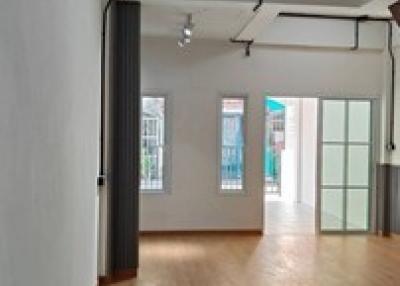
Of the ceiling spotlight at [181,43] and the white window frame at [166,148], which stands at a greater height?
the ceiling spotlight at [181,43]

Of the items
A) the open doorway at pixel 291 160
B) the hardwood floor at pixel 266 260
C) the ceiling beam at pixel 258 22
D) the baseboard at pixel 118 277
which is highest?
the ceiling beam at pixel 258 22

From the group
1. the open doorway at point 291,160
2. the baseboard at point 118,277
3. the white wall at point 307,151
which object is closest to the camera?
the baseboard at point 118,277

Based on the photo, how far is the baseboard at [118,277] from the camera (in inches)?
219

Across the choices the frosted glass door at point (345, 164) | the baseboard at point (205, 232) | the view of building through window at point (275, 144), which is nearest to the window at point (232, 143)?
the baseboard at point (205, 232)

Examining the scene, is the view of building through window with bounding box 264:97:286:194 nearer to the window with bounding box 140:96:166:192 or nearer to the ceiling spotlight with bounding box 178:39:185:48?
the window with bounding box 140:96:166:192

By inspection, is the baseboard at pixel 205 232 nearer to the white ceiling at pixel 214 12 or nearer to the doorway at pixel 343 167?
the doorway at pixel 343 167

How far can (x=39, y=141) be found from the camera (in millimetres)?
1721

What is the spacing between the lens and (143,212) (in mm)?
8539

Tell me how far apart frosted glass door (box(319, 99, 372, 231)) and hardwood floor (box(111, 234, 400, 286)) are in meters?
0.43

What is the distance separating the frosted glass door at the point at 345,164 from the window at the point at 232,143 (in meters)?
1.37

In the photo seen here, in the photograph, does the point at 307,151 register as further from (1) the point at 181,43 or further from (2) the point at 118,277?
(2) the point at 118,277

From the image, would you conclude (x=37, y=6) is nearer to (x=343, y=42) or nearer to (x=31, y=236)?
(x=31, y=236)

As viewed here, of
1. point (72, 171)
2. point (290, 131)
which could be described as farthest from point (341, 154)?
point (72, 171)

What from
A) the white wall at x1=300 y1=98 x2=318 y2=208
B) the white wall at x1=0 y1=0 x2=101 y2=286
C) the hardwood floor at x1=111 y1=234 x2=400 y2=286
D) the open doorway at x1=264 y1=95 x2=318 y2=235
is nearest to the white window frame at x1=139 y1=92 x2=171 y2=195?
the hardwood floor at x1=111 y1=234 x2=400 y2=286
